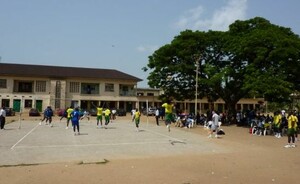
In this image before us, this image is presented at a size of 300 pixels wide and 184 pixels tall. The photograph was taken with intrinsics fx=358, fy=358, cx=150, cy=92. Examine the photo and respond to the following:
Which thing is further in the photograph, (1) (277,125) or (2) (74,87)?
(2) (74,87)

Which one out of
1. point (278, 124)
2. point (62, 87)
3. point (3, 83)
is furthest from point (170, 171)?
point (3, 83)

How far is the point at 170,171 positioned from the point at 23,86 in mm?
54812

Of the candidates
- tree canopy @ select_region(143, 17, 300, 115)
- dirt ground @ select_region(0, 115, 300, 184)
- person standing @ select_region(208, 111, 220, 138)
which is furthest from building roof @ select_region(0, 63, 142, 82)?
dirt ground @ select_region(0, 115, 300, 184)

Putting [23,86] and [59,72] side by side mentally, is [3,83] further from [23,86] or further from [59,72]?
[59,72]

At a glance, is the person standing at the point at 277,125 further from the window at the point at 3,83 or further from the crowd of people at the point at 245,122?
the window at the point at 3,83

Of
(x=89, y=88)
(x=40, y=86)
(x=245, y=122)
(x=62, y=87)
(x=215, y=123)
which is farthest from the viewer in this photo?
(x=89, y=88)

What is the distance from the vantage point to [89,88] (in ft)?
212

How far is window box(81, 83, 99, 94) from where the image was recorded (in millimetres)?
64125

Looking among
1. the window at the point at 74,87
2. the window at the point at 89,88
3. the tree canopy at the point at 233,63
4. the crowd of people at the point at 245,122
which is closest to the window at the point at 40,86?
the window at the point at 74,87

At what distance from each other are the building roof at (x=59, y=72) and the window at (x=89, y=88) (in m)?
1.58

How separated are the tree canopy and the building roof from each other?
87.3ft

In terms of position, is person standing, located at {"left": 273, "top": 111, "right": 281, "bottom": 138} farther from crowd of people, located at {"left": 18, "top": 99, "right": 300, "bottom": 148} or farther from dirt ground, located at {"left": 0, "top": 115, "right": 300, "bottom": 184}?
dirt ground, located at {"left": 0, "top": 115, "right": 300, "bottom": 184}

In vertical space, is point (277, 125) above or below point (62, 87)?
below

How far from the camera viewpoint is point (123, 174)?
10.8 meters
